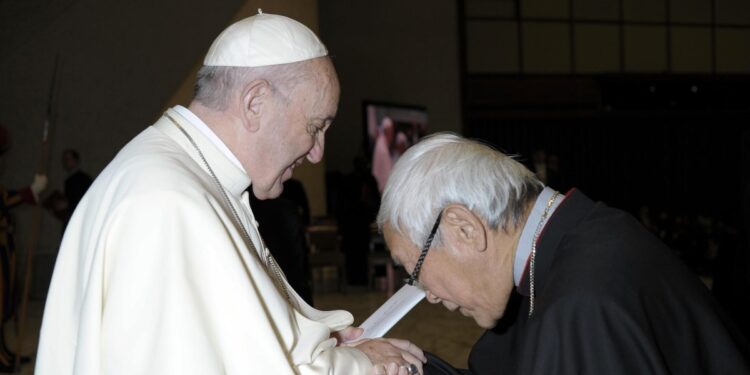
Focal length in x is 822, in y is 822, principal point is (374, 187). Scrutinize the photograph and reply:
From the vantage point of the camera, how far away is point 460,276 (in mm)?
1738

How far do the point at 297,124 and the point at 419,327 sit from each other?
5.38 meters

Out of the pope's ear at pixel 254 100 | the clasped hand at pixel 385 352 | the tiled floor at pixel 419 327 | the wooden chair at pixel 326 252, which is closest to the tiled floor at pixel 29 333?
the tiled floor at pixel 419 327

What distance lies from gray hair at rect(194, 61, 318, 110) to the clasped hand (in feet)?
2.00

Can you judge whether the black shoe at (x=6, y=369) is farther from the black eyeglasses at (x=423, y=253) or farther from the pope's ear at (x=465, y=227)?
the pope's ear at (x=465, y=227)

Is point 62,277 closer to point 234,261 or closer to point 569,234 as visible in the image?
point 234,261

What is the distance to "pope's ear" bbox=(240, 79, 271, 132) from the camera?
67.7 inches

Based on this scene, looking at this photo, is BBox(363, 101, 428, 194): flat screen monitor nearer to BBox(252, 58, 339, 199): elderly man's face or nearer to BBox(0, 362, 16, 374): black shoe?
BBox(0, 362, 16, 374): black shoe

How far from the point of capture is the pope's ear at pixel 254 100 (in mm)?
1719

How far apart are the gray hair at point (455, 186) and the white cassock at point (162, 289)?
32cm

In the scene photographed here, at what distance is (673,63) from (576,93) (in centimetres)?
217

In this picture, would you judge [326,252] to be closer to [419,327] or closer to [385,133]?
[385,133]

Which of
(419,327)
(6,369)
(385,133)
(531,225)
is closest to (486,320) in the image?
(531,225)

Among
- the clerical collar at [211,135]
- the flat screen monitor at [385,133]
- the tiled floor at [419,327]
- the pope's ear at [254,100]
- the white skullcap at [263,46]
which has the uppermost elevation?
the white skullcap at [263,46]

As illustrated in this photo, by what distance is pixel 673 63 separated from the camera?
16047 millimetres
